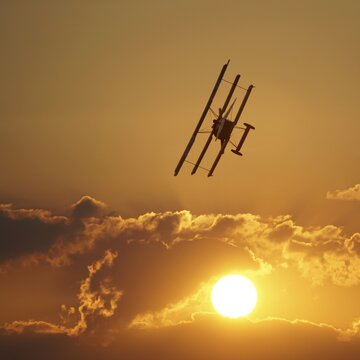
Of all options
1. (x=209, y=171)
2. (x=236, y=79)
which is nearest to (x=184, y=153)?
(x=209, y=171)

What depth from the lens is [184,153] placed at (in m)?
125

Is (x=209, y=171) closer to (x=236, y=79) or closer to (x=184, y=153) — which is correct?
(x=184, y=153)

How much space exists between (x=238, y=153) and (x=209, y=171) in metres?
7.73

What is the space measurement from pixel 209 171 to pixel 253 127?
9622 millimetres

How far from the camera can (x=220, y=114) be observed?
415 ft

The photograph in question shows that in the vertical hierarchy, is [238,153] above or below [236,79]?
below

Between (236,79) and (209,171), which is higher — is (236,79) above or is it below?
above

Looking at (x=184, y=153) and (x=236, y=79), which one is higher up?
(x=236, y=79)

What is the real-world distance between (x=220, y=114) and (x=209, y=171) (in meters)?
8.16

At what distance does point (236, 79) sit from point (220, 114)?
7106 mm

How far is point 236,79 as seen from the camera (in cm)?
12119

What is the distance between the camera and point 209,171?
417 ft

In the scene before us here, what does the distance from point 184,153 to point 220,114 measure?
757 cm

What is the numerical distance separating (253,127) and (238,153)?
4421mm
